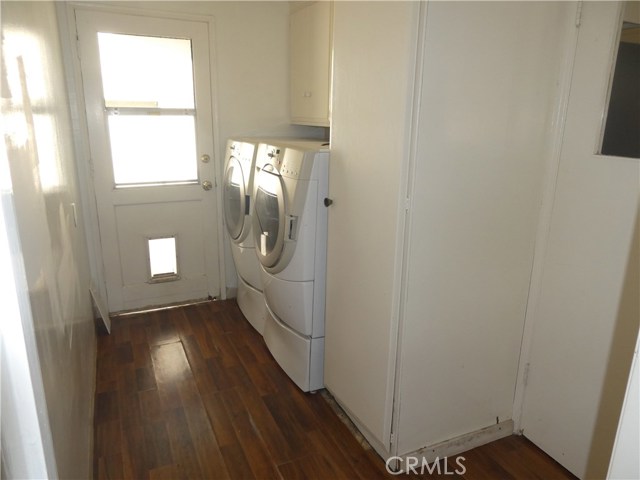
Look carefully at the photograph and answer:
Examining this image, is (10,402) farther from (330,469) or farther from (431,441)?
(431,441)

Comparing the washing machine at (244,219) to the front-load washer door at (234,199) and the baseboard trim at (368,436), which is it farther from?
the baseboard trim at (368,436)

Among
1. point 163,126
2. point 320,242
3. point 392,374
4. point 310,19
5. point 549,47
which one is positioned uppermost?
point 310,19

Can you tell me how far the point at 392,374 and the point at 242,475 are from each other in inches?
28.1

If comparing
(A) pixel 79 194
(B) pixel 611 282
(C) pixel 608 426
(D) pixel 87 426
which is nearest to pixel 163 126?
(A) pixel 79 194

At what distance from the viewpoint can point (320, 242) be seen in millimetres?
2068

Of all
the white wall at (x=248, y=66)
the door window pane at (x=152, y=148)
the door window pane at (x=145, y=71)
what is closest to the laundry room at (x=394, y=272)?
the door window pane at (x=145, y=71)

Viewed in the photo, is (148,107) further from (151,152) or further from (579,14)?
(579,14)

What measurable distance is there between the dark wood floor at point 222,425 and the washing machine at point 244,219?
9.9 inches

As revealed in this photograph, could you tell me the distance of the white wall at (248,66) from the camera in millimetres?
2949

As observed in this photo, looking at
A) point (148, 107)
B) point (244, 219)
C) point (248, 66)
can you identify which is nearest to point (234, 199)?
point (244, 219)

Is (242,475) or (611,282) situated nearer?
(611,282)

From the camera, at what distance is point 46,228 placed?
126cm

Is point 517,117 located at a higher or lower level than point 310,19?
lower

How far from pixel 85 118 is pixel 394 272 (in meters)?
2.24
